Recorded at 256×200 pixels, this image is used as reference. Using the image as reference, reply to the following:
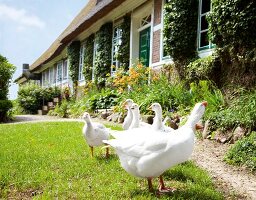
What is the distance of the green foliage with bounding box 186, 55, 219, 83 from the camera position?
9523 mm

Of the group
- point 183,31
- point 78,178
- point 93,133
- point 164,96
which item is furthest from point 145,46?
point 78,178

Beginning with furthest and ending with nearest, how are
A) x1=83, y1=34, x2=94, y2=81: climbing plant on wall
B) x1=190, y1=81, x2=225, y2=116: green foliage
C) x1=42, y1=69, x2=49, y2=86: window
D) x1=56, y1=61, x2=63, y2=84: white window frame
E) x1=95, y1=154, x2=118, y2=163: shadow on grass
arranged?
x1=42, y1=69, x2=49, y2=86: window < x1=56, y1=61, x2=63, y2=84: white window frame < x1=83, y1=34, x2=94, y2=81: climbing plant on wall < x1=190, y1=81, x2=225, y2=116: green foliage < x1=95, y1=154, x2=118, y2=163: shadow on grass

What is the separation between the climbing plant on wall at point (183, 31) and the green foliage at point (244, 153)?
5.28m

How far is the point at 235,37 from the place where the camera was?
8.62 meters

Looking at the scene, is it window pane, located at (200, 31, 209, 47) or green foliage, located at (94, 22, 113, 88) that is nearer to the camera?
window pane, located at (200, 31, 209, 47)

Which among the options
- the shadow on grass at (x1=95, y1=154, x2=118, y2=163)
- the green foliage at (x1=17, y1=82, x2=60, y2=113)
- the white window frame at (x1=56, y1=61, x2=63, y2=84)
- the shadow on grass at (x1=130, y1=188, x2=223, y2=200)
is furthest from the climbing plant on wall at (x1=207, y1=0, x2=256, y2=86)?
the white window frame at (x1=56, y1=61, x2=63, y2=84)

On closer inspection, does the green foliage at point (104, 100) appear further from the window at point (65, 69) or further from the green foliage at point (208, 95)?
the window at point (65, 69)

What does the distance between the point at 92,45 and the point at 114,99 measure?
23.4ft

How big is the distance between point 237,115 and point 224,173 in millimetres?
2007

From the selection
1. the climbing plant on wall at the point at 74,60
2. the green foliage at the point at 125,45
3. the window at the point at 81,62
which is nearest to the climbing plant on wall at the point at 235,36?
the green foliage at the point at 125,45

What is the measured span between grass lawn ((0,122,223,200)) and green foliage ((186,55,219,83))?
14.6 feet

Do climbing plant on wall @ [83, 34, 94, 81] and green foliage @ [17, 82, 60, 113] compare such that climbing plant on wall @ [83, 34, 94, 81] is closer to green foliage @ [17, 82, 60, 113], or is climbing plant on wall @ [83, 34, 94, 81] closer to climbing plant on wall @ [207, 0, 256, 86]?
green foliage @ [17, 82, 60, 113]

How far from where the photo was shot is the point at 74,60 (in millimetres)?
22781

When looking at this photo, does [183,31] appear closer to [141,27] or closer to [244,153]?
[141,27]
